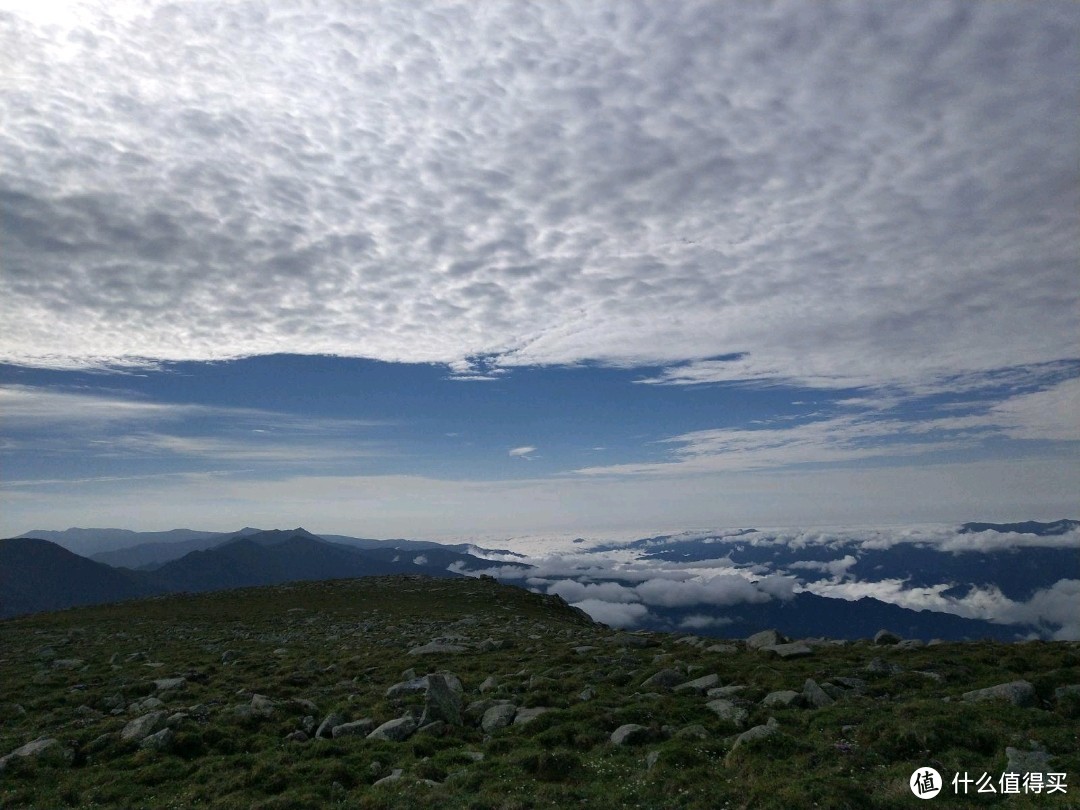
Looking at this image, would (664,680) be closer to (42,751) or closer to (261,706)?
(261,706)

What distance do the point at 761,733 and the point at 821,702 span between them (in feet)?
14.9

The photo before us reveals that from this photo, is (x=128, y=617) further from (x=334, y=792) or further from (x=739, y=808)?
(x=739, y=808)

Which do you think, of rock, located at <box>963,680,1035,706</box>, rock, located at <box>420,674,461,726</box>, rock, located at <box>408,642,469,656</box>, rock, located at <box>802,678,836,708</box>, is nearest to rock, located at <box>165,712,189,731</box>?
rock, located at <box>420,674,461,726</box>

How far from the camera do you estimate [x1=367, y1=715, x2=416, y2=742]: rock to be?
63.7 ft

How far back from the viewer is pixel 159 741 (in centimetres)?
1912

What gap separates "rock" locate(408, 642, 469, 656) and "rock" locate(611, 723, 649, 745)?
17614 millimetres

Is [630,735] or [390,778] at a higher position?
[630,735]

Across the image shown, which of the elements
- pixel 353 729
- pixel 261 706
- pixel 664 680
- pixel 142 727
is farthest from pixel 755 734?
pixel 142 727

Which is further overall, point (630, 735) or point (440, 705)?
point (440, 705)

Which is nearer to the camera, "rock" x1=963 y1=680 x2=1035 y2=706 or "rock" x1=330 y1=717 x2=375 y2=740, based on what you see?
"rock" x1=963 y1=680 x2=1035 y2=706

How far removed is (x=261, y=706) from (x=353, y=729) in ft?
17.3

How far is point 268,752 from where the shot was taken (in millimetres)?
18625

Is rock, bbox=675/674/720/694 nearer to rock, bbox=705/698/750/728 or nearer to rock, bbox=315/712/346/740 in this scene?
rock, bbox=705/698/750/728

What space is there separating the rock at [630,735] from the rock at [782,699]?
17.1 ft
